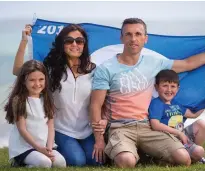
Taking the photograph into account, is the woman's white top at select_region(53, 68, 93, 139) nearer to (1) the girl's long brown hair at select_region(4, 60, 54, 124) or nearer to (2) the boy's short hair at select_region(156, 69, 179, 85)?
(1) the girl's long brown hair at select_region(4, 60, 54, 124)

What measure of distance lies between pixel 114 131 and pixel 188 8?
13.9 feet

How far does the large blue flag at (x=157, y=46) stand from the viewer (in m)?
7.71

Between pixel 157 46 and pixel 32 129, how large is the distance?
7.18 ft

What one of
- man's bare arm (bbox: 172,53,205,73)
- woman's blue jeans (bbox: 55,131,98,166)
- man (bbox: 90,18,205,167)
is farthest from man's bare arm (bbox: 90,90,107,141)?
man's bare arm (bbox: 172,53,205,73)

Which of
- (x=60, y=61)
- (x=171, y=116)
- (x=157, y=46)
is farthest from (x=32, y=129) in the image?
(x=157, y=46)

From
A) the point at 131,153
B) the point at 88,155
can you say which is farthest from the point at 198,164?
the point at 88,155

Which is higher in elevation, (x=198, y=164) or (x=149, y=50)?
(x=149, y=50)

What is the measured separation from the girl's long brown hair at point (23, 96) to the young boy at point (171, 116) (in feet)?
4.09

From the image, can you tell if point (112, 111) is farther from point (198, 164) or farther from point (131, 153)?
point (198, 164)

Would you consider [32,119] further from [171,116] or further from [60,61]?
[171,116]

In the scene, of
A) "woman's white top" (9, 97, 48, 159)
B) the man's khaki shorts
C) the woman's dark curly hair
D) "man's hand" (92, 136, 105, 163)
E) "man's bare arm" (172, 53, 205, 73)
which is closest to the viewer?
the man's khaki shorts

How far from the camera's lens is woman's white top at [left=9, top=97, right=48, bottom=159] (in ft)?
22.6

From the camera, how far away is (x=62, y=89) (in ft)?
23.4

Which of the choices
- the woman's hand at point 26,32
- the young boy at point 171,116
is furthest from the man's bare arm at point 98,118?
the woman's hand at point 26,32
